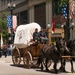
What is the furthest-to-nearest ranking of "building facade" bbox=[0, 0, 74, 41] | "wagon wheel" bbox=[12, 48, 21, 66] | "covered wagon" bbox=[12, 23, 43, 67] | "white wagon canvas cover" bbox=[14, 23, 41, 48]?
"building facade" bbox=[0, 0, 74, 41], "wagon wheel" bbox=[12, 48, 21, 66], "white wagon canvas cover" bbox=[14, 23, 41, 48], "covered wagon" bbox=[12, 23, 43, 67]

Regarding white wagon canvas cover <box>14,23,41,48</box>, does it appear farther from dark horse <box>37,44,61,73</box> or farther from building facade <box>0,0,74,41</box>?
building facade <box>0,0,74,41</box>

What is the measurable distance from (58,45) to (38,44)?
375 centimetres

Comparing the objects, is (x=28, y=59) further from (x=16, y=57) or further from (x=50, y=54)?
(x=50, y=54)

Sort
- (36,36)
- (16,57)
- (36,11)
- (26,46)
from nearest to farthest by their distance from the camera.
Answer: (36,36)
(26,46)
(16,57)
(36,11)

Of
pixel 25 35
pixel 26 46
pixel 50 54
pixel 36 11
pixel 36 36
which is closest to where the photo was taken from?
pixel 50 54

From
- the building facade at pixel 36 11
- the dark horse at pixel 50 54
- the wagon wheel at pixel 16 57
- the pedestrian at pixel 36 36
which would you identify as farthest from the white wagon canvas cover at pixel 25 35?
the building facade at pixel 36 11

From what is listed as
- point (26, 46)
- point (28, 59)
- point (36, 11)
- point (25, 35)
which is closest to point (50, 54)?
point (28, 59)

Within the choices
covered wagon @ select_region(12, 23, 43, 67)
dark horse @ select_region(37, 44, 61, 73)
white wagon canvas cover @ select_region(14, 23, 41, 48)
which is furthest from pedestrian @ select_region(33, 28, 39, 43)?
dark horse @ select_region(37, 44, 61, 73)

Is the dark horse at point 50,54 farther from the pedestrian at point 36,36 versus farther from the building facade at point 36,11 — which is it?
the building facade at point 36,11

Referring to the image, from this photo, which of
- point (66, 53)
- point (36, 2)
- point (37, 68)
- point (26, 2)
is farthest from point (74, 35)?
point (66, 53)

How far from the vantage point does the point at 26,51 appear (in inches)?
894

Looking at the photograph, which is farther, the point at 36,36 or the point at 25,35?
the point at 25,35

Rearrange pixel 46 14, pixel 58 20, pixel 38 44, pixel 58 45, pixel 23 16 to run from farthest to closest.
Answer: pixel 23 16 → pixel 46 14 → pixel 58 20 → pixel 38 44 → pixel 58 45

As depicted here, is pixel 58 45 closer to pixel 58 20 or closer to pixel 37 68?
pixel 37 68
